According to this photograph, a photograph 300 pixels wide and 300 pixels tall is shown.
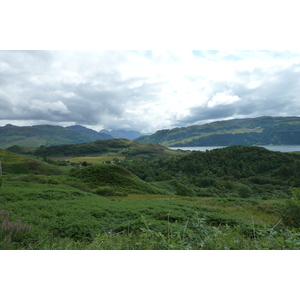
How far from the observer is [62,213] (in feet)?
35.5

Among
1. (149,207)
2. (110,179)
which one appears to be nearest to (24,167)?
(110,179)

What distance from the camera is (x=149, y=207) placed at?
50.1ft

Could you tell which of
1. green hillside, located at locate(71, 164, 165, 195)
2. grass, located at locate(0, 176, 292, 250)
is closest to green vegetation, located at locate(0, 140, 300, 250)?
grass, located at locate(0, 176, 292, 250)

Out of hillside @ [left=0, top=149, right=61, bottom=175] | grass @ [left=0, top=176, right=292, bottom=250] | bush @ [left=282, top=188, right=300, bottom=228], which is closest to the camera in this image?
grass @ [left=0, top=176, right=292, bottom=250]

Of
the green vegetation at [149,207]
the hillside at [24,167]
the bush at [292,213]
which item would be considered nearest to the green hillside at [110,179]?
the green vegetation at [149,207]

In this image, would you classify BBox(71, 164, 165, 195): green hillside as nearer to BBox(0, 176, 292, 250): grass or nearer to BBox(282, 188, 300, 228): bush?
BBox(0, 176, 292, 250): grass

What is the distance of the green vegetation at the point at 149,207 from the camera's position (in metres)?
4.86

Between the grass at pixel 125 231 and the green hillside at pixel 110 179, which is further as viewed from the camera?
the green hillside at pixel 110 179

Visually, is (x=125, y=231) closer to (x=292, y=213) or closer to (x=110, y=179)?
(x=292, y=213)

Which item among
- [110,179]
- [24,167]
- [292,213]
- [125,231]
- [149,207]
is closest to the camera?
[125,231]

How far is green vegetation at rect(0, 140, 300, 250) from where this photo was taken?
16.0 feet

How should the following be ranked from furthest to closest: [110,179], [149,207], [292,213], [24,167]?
[24,167]
[110,179]
[149,207]
[292,213]

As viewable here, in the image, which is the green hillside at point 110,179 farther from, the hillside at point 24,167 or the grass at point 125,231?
the grass at point 125,231

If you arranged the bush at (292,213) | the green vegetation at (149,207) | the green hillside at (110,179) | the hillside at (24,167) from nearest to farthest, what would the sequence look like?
the green vegetation at (149,207) < the bush at (292,213) < the green hillside at (110,179) < the hillside at (24,167)
